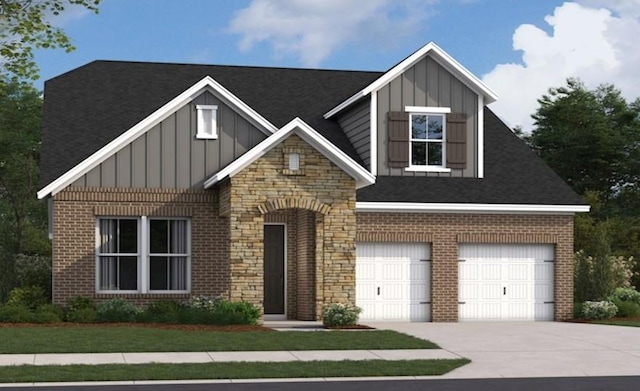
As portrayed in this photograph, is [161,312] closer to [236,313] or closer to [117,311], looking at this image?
[117,311]

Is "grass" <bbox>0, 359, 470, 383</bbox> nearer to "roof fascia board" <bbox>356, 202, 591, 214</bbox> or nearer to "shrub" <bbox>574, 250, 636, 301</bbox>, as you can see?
"roof fascia board" <bbox>356, 202, 591, 214</bbox>

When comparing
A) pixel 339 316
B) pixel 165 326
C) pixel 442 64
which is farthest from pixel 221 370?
pixel 442 64

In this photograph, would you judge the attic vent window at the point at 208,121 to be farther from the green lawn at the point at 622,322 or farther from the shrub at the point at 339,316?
the green lawn at the point at 622,322

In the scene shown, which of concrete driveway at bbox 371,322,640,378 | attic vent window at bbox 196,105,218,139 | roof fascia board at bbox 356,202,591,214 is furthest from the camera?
roof fascia board at bbox 356,202,591,214

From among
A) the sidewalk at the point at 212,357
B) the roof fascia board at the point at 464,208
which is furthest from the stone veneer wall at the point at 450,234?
the sidewalk at the point at 212,357

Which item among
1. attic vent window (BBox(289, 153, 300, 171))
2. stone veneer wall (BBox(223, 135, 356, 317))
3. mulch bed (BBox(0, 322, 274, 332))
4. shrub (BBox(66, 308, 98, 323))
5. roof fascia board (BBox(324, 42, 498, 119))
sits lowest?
mulch bed (BBox(0, 322, 274, 332))

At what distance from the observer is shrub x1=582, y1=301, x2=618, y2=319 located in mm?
29484

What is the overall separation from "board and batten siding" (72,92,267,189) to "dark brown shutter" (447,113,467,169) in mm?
5759

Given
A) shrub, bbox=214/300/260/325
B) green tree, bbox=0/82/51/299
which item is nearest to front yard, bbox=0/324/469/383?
shrub, bbox=214/300/260/325

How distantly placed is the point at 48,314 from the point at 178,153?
544 centimetres

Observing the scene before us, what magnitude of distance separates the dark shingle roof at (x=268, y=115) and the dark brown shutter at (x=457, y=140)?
21.4 inches

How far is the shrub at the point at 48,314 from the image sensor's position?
25297 millimetres

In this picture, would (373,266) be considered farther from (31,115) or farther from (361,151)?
(31,115)

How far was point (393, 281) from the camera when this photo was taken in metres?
29.3
